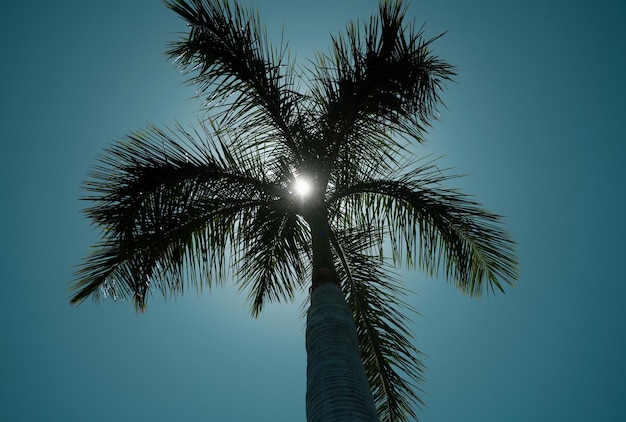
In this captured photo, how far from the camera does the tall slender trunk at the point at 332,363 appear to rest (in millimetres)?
3371

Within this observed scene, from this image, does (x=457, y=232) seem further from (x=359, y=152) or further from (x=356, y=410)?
(x=356, y=410)

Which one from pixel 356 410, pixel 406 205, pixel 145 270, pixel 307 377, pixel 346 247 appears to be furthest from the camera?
pixel 346 247

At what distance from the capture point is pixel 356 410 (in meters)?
3.32

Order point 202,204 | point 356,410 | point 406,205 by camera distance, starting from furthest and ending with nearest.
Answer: point 406,205
point 202,204
point 356,410

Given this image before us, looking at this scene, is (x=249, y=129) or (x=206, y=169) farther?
(x=249, y=129)

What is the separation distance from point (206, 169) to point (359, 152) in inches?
95.0

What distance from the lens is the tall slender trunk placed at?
337 cm

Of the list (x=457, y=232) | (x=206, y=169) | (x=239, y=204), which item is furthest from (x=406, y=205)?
(x=206, y=169)

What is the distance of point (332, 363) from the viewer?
3770 millimetres

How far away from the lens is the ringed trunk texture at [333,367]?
132 inches

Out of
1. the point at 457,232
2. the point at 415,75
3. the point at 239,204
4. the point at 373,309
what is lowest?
the point at 373,309

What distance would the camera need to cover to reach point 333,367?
12.2 feet

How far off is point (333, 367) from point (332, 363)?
0.05 metres

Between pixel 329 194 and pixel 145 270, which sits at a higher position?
pixel 329 194
